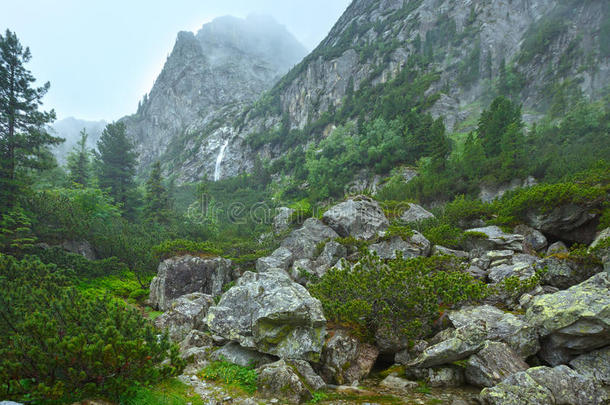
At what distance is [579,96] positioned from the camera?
37.4m

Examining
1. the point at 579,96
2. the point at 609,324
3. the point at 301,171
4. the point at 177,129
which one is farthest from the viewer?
the point at 177,129

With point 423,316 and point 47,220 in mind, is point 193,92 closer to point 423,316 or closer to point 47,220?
point 47,220

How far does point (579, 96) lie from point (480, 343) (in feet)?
159

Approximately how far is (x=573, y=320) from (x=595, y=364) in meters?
0.99

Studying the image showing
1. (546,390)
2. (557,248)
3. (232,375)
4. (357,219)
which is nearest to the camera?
(546,390)

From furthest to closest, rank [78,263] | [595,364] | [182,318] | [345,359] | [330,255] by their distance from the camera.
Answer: [78,263]
[330,255]
[182,318]
[345,359]
[595,364]

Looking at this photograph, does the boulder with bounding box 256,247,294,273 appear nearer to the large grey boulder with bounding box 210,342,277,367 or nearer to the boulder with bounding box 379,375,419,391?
the large grey boulder with bounding box 210,342,277,367

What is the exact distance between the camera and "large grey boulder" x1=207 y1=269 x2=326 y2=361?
748 centimetres

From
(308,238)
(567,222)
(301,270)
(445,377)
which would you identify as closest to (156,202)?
(308,238)

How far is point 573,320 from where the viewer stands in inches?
250

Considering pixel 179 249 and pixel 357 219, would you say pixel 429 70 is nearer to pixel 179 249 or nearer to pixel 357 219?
pixel 357 219

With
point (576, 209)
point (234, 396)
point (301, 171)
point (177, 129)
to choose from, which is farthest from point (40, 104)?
point (177, 129)

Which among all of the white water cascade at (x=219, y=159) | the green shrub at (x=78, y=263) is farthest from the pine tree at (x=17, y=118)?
the white water cascade at (x=219, y=159)

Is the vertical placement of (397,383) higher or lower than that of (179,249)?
lower
